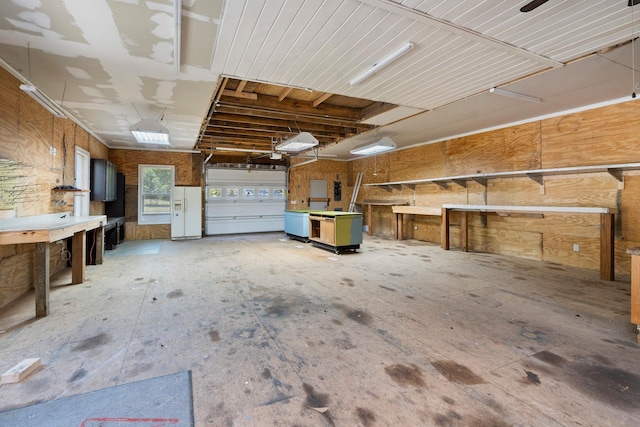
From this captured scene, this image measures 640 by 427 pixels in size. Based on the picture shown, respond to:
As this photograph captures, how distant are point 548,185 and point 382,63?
4.34 m

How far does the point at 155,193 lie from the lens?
8602mm

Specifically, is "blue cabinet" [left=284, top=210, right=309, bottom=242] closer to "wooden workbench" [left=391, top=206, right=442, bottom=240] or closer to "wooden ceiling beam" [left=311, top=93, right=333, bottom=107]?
"wooden workbench" [left=391, top=206, right=442, bottom=240]

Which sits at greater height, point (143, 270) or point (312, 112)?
point (312, 112)

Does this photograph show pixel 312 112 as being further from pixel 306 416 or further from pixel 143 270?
pixel 306 416

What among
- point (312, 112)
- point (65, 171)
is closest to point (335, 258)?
point (312, 112)

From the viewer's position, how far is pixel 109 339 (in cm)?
239

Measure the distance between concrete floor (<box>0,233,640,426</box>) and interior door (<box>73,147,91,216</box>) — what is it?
200 cm

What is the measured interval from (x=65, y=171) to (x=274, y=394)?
5574 mm

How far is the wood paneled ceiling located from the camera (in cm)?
446

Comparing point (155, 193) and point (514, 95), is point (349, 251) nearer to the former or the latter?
point (514, 95)

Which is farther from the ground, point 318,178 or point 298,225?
point 318,178

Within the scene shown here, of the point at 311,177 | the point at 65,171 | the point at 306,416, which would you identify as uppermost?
the point at 311,177

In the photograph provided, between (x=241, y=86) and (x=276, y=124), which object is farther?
(x=276, y=124)

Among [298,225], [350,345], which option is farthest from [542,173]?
[298,225]
